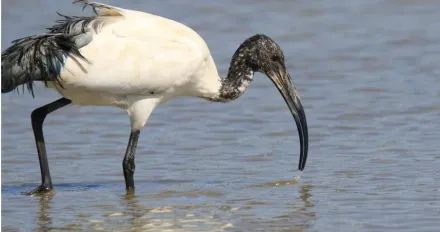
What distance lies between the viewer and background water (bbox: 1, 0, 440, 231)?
25.7ft

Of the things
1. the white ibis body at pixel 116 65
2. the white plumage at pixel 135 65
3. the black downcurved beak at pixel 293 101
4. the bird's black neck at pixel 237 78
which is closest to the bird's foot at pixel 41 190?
the white ibis body at pixel 116 65

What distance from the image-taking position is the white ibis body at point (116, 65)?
8.44 meters

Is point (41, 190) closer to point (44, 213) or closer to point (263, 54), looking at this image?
point (44, 213)

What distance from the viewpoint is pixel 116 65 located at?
859 cm

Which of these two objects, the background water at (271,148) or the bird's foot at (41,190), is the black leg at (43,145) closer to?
the bird's foot at (41,190)

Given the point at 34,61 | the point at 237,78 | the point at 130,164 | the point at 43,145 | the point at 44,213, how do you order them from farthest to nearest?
the point at 237,78, the point at 43,145, the point at 130,164, the point at 34,61, the point at 44,213

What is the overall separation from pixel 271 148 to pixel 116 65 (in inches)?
72.3

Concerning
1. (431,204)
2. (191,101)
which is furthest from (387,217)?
(191,101)

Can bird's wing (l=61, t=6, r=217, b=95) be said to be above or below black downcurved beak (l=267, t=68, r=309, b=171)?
above

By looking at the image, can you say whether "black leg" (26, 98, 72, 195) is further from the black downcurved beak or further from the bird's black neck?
the black downcurved beak

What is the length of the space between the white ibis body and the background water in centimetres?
41

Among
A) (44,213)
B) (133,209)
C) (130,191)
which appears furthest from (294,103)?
(44,213)

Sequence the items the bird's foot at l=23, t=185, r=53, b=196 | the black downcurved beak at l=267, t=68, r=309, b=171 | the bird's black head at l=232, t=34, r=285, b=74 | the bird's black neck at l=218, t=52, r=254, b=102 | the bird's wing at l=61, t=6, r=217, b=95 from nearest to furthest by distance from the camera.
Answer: the bird's wing at l=61, t=6, r=217, b=95 < the bird's foot at l=23, t=185, r=53, b=196 < the black downcurved beak at l=267, t=68, r=309, b=171 < the bird's black head at l=232, t=34, r=285, b=74 < the bird's black neck at l=218, t=52, r=254, b=102

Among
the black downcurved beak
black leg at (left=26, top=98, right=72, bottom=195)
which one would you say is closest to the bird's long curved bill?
the black downcurved beak
